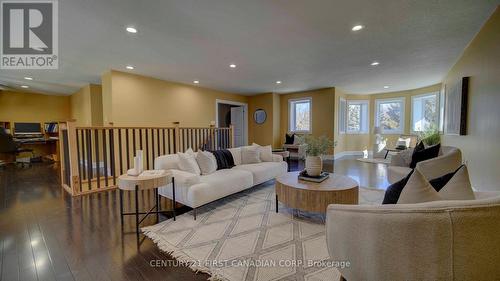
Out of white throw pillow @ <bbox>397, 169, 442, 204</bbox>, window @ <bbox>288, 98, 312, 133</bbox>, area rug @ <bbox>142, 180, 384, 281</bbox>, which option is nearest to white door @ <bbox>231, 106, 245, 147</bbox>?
window @ <bbox>288, 98, 312, 133</bbox>

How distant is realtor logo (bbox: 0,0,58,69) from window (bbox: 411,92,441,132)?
9.41 metres

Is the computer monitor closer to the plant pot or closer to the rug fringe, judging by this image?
the rug fringe

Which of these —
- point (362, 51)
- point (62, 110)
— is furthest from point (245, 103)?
point (62, 110)

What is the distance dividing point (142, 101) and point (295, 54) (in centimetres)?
395

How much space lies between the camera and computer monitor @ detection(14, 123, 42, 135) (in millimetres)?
6762

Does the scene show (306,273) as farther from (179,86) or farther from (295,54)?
(179,86)

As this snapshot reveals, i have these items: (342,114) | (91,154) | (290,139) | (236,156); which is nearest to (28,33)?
(91,154)

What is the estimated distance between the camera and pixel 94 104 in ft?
20.6

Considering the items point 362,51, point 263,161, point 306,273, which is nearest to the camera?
point 306,273

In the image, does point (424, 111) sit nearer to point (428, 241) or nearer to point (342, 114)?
point (342, 114)

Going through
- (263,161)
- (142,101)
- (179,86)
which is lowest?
(263,161)

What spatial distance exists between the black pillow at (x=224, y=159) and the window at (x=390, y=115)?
7.23 m

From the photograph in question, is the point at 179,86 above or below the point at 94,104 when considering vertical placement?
above

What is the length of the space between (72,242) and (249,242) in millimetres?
1811
